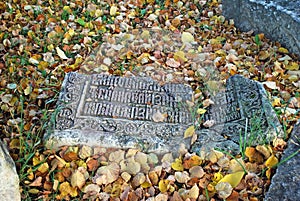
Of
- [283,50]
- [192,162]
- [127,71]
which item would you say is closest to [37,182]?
[192,162]

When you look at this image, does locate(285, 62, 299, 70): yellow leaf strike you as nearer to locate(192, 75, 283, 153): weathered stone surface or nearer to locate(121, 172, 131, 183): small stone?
locate(192, 75, 283, 153): weathered stone surface

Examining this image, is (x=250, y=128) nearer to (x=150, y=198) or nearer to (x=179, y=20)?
(x=150, y=198)

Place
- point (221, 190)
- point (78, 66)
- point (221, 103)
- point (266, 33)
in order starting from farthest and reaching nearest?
point (266, 33) < point (78, 66) < point (221, 103) < point (221, 190)

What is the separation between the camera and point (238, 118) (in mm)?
2670

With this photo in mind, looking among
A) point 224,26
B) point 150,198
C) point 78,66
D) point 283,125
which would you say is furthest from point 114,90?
point 224,26

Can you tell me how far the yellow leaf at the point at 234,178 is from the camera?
2.25m

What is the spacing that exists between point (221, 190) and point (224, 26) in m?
2.00

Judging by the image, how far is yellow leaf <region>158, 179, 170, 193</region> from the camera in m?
2.27

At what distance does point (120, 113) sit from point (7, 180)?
34.8 inches

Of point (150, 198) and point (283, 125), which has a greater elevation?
point (283, 125)

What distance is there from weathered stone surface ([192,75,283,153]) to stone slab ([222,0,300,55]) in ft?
2.14

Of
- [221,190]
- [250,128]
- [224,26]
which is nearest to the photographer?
[221,190]

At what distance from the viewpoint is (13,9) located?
3918mm

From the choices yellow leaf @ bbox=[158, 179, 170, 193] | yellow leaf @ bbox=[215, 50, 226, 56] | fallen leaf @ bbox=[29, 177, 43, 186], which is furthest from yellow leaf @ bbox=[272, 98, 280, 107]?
fallen leaf @ bbox=[29, 177, 43, 186]
